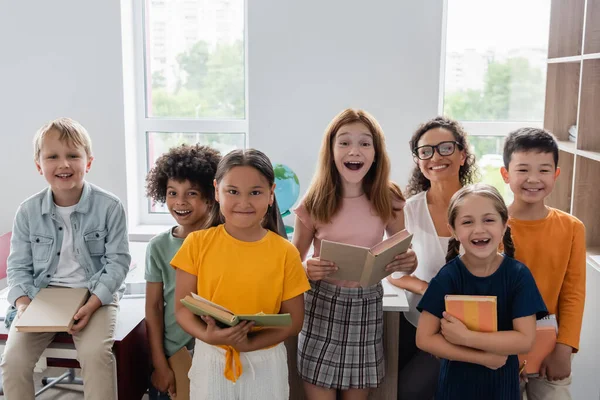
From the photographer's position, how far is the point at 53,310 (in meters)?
1.99

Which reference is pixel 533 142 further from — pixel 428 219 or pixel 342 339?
pixel 342 339

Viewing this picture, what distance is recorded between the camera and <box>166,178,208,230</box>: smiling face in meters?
1.99

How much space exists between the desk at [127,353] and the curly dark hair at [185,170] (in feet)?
1.55

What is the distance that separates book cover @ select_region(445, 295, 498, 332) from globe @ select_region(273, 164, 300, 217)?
141cm

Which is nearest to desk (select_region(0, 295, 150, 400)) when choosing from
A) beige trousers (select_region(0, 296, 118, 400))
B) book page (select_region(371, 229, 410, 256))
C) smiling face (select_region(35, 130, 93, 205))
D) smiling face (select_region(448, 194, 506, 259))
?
beige trousers (select_region(0, 296, 118, 400))

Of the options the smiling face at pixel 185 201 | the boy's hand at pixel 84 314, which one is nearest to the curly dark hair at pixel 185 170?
the smiling face at pixel 185 201

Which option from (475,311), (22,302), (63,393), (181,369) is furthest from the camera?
(63,393)

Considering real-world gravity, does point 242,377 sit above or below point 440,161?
below

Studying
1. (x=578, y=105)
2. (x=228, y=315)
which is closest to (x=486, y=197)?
(x=228, y=315)

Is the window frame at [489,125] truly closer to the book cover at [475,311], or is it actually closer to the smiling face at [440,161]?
the smiling face at [440,161]

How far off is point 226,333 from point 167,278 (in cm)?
49

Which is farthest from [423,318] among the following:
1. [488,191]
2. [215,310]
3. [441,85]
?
[441,85]

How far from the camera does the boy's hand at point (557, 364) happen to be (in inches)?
71.8

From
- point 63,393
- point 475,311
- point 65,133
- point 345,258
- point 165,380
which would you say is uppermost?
point 65,133
